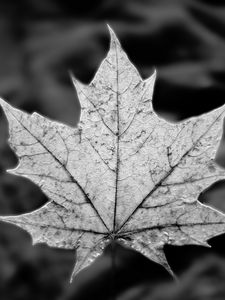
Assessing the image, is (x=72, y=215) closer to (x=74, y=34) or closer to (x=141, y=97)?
(x=141, y=97)

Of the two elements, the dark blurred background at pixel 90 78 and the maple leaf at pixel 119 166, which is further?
the dark blurred background at pixel 90 78

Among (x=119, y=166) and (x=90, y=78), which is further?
(x=90, y=78)

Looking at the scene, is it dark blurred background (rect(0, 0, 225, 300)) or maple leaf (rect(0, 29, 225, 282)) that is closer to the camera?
maple leaf (rect(0, 29, 225, 282))

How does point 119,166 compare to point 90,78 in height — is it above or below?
below

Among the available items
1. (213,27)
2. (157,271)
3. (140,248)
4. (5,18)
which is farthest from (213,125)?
(5,18)
